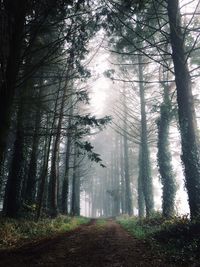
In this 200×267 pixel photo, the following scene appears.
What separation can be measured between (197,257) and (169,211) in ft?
31.4

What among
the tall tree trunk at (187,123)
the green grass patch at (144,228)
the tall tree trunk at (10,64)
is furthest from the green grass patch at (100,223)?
the tall tree trunk at (10,64)

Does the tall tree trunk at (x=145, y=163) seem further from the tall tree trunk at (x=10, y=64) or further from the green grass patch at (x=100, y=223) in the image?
the tall tree trunk at (x=10, y=64)

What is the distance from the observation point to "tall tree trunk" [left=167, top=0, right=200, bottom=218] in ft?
31.1

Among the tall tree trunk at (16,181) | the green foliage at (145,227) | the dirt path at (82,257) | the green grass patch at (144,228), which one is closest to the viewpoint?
the dirt path at (82,257)

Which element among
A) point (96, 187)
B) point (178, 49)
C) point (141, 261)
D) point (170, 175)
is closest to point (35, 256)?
point (141, 261)

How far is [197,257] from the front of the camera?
5879mm

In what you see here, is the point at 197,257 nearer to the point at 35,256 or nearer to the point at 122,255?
the point at 122,255

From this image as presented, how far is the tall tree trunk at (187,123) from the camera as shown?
9.47 m

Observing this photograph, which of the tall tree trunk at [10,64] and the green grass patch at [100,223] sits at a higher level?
the tall tree trunk at [10,64]

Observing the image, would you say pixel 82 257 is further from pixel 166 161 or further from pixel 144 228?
pixel 166 161

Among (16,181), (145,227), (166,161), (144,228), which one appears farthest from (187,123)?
(16,181)

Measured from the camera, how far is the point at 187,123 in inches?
392

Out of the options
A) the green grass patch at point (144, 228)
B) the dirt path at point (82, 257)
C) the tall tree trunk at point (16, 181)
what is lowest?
the dirt path at point (82, 257)

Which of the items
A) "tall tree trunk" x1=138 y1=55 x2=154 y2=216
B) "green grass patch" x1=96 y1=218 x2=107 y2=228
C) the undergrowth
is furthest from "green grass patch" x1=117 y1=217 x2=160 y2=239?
"tall tree trunk" x1=138 y1=55 x2=154 y2=216
